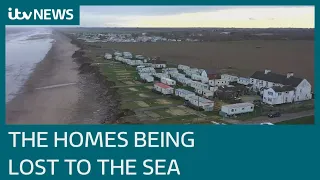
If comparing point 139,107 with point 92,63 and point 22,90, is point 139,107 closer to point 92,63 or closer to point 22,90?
point 22,90

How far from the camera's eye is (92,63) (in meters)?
46.6

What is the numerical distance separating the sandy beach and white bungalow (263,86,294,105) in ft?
46.2

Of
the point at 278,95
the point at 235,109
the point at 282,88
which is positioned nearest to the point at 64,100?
the point at 235,109

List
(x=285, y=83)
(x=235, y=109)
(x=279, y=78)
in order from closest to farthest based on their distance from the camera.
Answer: (x=235, y=109) < (x=285, y=83) < (x=279, y=78)

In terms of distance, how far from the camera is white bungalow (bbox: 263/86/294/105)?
2467 cm

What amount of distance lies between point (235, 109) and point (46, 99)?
50.5 ft

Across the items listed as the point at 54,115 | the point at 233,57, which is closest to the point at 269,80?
the point at 54,115

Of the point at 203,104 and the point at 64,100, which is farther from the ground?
the point at 203,104

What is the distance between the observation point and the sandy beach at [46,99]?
23.3m

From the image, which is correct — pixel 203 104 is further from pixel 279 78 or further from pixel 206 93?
pixel 279 78

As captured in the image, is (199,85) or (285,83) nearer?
(285,83)

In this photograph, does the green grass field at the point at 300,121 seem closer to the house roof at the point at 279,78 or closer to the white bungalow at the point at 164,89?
the house roof at the point at 279,78

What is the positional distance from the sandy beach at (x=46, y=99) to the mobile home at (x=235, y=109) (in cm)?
1010

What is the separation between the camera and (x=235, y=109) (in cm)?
2209
